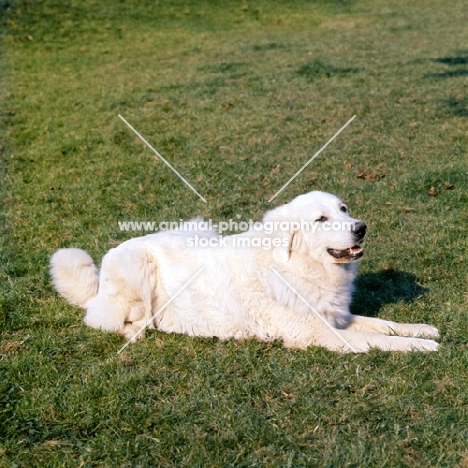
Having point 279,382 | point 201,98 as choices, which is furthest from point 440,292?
point 201,98

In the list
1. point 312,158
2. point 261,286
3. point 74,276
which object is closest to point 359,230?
point 261,286

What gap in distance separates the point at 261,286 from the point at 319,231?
0.67m

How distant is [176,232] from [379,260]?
221 cm

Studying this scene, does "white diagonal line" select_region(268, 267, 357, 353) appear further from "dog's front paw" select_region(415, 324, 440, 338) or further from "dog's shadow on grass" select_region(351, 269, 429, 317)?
"dog's shadow on grass" select_region(351, 269, 429, 317)

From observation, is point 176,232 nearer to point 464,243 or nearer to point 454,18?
point 464,243

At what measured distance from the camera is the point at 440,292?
5605mm

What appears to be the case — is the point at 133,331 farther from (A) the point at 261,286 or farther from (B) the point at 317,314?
(B) the point at 317,314

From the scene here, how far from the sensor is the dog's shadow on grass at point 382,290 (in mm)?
5527

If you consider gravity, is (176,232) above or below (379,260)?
above

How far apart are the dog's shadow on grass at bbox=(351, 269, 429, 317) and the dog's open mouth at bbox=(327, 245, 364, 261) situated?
0.87m

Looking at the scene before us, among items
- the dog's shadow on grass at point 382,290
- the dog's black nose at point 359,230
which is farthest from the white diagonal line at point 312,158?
the dog's black nose at point 359,230

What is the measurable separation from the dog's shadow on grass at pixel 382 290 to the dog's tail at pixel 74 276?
242 centimetres

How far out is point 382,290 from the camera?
5.79 m

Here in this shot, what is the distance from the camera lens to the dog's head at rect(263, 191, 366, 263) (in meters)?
4.65
